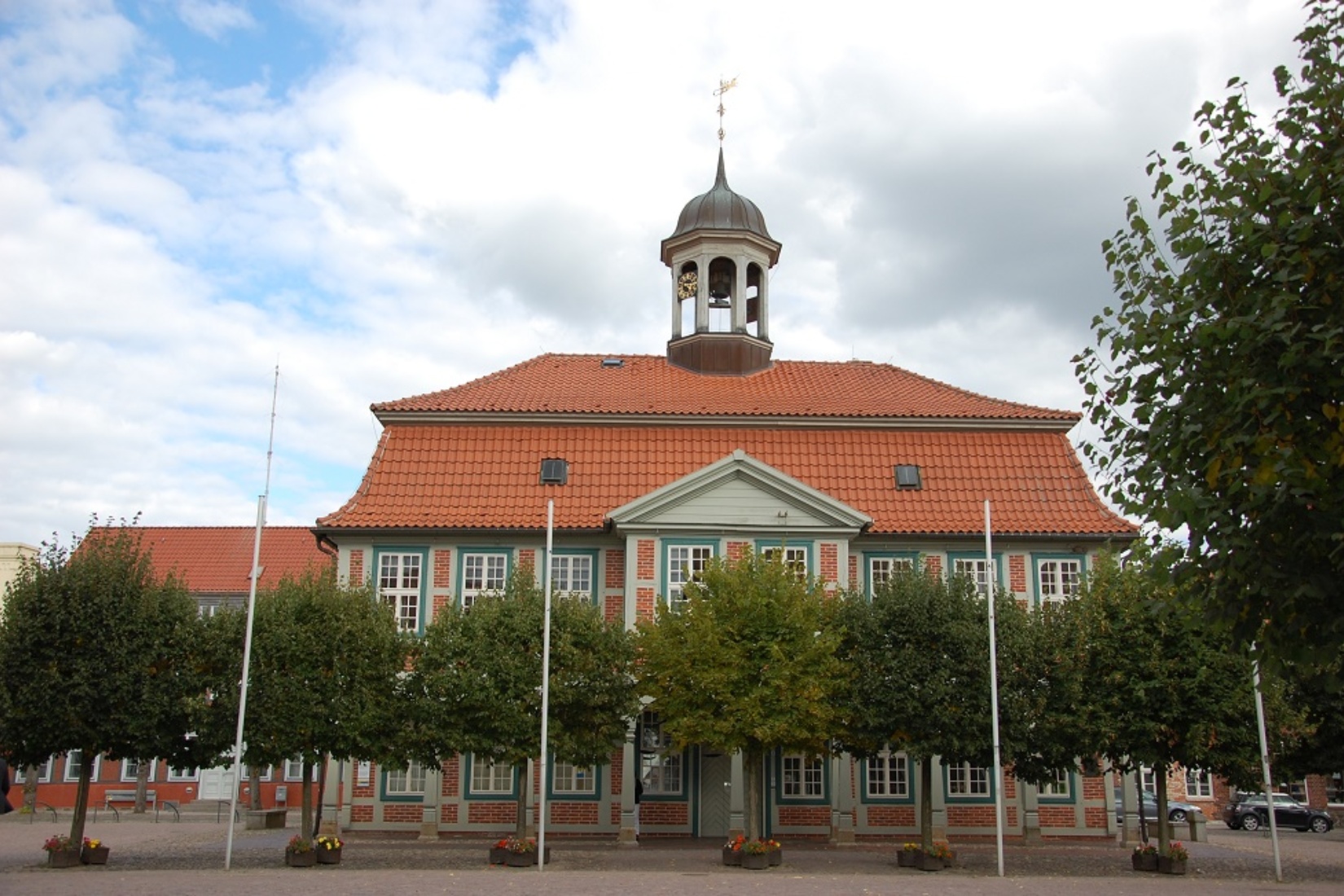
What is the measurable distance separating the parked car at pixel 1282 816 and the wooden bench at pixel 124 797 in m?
39.4

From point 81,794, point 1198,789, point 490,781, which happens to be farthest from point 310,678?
point 1198,789

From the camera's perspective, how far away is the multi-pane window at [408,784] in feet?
96.3

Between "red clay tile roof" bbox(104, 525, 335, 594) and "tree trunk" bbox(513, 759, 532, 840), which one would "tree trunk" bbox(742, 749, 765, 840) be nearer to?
"tree trunk" bbox(513, 759, 532, 840)

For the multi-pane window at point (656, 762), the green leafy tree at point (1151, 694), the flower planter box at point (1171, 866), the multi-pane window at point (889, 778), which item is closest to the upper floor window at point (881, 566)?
the multi-pane window at point (889, 778)

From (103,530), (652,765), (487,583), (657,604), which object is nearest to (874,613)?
(657,604)

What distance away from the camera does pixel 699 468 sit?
3092 cm

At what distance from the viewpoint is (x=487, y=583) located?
30.1 metres

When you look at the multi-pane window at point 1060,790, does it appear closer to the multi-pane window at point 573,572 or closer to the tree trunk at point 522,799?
the multi-pane window at point 573,572

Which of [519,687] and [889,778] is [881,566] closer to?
[889,778]

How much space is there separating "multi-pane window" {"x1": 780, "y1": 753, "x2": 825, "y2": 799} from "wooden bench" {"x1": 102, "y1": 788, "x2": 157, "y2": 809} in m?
29.1

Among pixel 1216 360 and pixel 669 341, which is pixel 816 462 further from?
pixel 1216 360

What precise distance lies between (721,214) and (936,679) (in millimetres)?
16631

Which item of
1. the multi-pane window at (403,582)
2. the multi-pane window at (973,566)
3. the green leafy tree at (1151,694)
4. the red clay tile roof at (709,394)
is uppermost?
the red clay tile roof at (709,394)

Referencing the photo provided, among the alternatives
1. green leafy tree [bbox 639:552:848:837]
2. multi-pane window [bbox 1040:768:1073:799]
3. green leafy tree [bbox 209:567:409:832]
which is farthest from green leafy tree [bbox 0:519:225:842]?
multi-pane window [bbox 1040:768:1073:799]
